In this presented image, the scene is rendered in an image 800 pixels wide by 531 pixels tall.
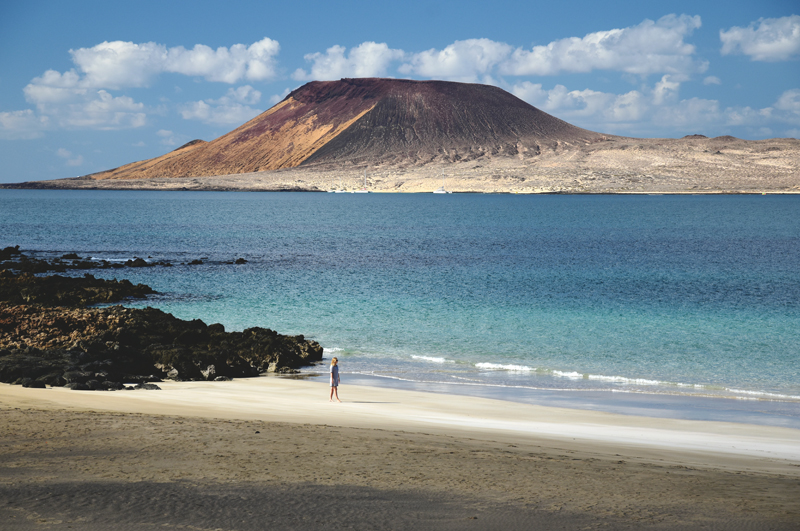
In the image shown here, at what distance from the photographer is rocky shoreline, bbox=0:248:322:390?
535 inches

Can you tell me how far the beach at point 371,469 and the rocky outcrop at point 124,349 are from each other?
6.12 feet

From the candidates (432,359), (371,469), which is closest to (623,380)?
(432,359)

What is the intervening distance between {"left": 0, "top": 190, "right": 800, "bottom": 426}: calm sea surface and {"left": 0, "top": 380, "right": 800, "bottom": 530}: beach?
380 centimetres

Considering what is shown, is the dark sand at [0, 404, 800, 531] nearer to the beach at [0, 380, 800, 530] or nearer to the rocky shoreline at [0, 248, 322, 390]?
the beach at [0, 380, 800, 530]

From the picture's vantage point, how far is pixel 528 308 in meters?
26.6

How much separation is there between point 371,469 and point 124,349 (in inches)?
396

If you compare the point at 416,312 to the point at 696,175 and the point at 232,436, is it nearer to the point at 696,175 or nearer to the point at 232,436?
the point at 232,436

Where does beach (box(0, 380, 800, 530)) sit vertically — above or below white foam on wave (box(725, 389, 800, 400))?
above

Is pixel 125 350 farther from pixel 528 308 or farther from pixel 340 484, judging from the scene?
pixel 528 308

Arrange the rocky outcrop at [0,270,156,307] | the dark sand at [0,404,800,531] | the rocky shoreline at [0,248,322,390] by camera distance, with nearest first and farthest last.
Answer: the dark sand at [0,404,800,531], the rocky shoreline at [0,248,322,390], the rocky outcrop at [0,270,156,307]

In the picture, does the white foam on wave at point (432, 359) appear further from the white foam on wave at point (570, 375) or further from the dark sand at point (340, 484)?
the dark sand at point (340, 484)

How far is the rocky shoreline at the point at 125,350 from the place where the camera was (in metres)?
13.6

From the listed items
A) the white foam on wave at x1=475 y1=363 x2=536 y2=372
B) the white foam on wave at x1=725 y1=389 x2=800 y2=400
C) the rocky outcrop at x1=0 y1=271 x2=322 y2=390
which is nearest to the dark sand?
the rocky outcrop at x1=0 y1=271 x2=322 y2=390

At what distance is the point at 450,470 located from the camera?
300 inches
